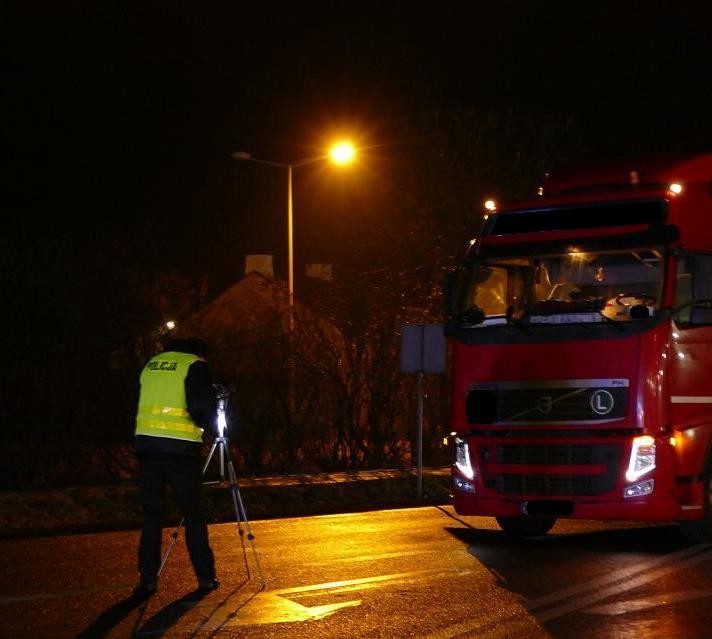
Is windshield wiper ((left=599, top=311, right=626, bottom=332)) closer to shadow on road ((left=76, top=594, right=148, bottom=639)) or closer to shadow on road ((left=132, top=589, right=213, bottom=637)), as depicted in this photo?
shadow on road ((left=132, top=589, right=213, bottom=637))

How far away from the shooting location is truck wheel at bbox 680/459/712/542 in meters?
12.9

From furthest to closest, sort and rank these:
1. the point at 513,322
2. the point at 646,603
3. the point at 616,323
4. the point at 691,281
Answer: the point at 513,322
the point at 691,281
the point at 616,323
the point at 646,603

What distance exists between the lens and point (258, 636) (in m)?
8.59

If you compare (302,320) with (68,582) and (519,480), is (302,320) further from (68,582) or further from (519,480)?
(68,582)

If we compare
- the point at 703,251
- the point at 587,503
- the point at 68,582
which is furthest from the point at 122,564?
the point at 703,251

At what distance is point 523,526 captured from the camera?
13953 mm

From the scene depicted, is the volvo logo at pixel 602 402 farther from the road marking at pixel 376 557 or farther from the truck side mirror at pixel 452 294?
the road marking at pixel 376 557

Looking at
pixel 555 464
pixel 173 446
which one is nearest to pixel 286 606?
pixel 173 446

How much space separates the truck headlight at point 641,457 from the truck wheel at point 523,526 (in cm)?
172

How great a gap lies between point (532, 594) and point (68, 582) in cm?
343

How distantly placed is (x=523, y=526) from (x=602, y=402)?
194 centimetres

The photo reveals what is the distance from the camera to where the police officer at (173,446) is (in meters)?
10.1

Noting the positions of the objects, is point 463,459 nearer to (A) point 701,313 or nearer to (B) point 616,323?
(B) point 616,323

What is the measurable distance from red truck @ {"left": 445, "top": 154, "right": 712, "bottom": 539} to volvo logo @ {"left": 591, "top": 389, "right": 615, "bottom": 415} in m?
0.01
